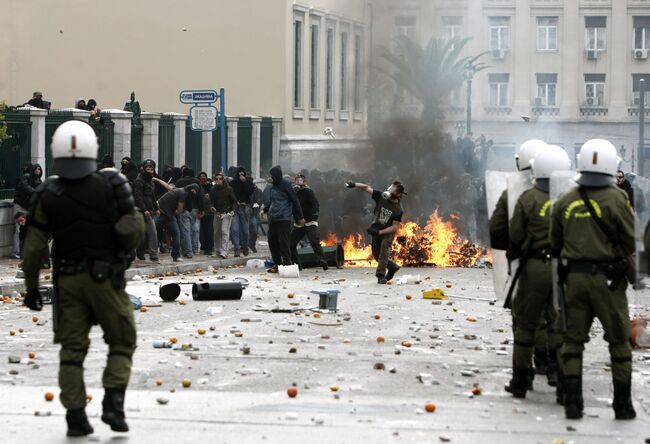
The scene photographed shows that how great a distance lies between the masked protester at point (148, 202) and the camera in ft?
78.3

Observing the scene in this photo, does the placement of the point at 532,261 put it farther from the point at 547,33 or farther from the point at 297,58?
the point at 547,33

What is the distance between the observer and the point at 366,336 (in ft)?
44.9

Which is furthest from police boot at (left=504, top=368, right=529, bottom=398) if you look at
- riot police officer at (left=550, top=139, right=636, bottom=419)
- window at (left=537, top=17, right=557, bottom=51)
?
window at (left=537, top=17, right=557, bottom=51)

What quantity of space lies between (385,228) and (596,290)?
38.4ft

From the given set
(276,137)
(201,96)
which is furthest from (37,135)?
(276,137)

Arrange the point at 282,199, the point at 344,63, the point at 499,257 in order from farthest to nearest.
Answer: the point at 344,63, the point at 282,199, the point at 499,257

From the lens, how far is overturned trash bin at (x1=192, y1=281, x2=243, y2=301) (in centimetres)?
1725

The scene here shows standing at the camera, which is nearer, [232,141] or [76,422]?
[76,422]

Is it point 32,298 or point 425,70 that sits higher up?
point 425,70

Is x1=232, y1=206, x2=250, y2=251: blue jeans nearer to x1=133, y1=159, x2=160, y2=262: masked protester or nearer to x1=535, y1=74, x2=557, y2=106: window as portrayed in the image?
x1=133, y1=159, x2=160, y2=262: masked protester

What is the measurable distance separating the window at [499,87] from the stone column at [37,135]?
135 feet

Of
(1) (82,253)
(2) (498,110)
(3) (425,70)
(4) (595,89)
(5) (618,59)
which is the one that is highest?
(5) (618,59)

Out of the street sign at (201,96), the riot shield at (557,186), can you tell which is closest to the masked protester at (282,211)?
the street sign at (201,96)

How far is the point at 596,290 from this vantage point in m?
9.07
